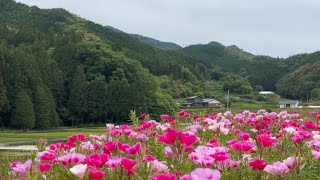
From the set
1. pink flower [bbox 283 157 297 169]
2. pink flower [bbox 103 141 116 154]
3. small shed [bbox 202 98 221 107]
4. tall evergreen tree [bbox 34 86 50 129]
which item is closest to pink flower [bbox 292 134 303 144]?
pink flower [bbox 283 157 297 169]

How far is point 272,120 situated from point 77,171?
536 cm

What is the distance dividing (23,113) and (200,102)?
3861 centimetres

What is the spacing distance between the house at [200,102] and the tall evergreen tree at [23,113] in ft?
108

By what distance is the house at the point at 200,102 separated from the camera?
79188 millimetres

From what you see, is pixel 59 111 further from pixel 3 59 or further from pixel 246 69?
pixel 246 69

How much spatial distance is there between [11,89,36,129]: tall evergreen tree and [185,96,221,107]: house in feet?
108

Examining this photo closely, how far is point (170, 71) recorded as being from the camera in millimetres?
96875

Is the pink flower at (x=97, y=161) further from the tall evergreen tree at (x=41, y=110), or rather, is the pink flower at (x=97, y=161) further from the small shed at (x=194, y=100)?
the small shed at (x=194, y=100)

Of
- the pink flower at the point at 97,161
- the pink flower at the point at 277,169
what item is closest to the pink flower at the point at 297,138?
the pink flower at the point at 277,169

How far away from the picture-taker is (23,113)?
48.1 m

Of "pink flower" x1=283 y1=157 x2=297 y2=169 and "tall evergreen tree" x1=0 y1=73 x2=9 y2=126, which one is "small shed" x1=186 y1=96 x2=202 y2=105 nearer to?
"tall evergreen tree" x1=0 y1=73 x2=9 y2=126

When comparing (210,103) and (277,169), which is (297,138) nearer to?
(277,169)

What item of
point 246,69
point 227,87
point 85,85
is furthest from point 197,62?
point 85,85

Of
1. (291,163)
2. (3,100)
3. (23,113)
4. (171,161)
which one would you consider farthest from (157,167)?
(23,113)
